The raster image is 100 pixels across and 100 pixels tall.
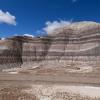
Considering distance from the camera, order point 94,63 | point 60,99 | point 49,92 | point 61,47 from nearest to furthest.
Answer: point 60,99
point 49,92
point 94,63
point 61,47

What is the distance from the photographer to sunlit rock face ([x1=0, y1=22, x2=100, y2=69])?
55344 millimetres

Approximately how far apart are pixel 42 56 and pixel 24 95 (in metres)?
46.7

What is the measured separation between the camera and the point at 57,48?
6391cm

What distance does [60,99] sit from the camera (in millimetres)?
16281

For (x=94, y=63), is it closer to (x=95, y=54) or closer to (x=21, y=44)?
(x=95, y=54)

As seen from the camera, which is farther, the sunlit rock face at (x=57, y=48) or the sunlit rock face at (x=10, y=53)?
the sunlit rock face at (x=10, y=53)

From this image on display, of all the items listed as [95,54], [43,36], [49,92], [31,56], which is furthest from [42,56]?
[49,92]

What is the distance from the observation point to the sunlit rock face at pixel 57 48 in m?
55.3

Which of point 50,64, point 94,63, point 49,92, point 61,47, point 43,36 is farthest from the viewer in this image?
point 43,36

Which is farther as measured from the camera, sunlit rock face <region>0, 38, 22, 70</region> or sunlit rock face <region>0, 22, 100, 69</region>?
sunlit rock face <region>0, 38, 22, 70</region>

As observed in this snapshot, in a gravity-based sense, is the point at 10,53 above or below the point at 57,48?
below

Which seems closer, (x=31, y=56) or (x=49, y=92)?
(x=49, y=92)

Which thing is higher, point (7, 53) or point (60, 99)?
point (7, 53)

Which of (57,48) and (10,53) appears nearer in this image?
(10,53)
